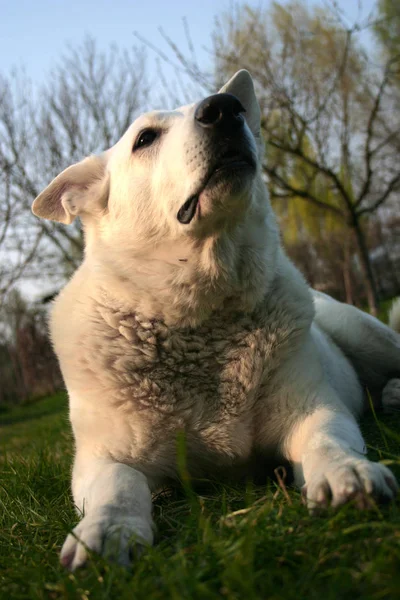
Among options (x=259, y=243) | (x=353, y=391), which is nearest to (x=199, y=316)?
(x=259, y=243)

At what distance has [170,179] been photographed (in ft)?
Result: 7.63

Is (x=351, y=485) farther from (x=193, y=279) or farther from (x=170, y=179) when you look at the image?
(x=170, y=179)

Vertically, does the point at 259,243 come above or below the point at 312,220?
above

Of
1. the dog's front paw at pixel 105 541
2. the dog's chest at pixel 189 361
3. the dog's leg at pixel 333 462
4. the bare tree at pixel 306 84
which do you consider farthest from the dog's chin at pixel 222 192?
the bare tree at pixel 306 84

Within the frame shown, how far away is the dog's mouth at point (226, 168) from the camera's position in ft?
7.07

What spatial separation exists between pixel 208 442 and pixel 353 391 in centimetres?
119

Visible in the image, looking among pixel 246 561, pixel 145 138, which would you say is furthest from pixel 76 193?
pixel 246 561

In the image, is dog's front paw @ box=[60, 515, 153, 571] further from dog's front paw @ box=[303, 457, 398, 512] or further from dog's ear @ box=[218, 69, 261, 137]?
dog's ear @ box=[218, 69, 261, 137]

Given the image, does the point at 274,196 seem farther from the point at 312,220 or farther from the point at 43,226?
the point at 43,226

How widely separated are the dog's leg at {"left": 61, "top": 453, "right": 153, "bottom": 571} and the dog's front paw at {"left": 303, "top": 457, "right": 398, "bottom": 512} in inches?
20.0

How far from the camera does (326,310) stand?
12.1ft

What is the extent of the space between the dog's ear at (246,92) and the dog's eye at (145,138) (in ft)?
1.42

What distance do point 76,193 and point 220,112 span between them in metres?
1.04

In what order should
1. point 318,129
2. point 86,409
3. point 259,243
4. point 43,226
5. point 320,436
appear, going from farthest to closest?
1. point 43,226
2. point 318,129
3. point 259,243
4. point 86,409
5. point 320,436
